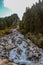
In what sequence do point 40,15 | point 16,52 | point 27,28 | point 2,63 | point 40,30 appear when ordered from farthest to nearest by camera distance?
point 27,28 → point 40,15 → point 40,30 → point 16,52 → point 2,63

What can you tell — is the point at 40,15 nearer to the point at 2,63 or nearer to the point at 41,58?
the point at 41,58

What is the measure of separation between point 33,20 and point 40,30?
5856mm

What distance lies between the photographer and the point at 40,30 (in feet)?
148

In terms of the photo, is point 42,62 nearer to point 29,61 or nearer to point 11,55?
point 29,61

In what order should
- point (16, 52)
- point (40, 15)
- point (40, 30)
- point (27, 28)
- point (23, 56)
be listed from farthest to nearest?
point (27, 28) < point (40, 15) < point (40, 30) < point (16, 52) < point (23, 56)

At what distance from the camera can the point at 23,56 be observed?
26.7 meters

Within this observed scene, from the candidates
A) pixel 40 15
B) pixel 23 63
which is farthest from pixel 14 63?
pixel 40 15

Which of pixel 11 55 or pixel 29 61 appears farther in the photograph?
pixel 11 55

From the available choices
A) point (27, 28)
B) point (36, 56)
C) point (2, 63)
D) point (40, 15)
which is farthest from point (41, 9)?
point (2, 63)

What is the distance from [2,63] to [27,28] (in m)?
31.5

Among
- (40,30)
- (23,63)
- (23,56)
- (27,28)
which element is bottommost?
(23,63)

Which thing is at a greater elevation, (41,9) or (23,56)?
(41,9)

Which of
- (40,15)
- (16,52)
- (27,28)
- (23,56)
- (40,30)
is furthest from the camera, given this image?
(27,28)

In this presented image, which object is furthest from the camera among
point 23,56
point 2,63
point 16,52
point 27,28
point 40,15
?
point 27,28
